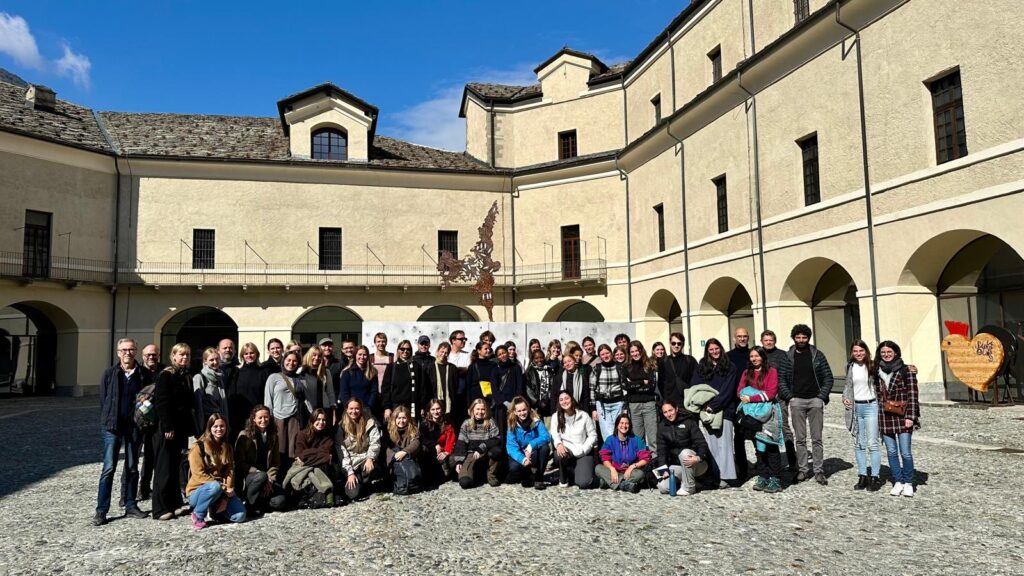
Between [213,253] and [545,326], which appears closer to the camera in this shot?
[545,326]

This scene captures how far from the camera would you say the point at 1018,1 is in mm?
12438

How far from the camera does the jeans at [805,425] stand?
25.9ft

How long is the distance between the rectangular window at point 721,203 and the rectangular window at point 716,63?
355 centimetres

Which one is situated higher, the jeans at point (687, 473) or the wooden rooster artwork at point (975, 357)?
the wooden rooster artwork at point (975, 357)

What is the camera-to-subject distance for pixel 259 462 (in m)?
7.27

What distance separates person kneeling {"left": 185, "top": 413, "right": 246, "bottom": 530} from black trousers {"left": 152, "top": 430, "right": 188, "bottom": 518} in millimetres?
280

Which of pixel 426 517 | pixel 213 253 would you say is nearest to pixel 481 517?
pixel 426 517

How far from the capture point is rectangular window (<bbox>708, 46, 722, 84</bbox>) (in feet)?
72.5

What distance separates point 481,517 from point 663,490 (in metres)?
2.23

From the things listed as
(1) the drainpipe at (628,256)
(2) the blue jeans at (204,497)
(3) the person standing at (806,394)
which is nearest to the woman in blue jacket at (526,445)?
(3) the person standing at (806,394)

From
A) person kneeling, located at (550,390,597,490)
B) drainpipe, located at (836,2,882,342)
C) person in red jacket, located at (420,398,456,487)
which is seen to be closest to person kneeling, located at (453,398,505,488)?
person in red jacket, located at (420,398,456,487)

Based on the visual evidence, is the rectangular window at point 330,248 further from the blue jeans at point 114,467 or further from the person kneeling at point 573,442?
the blue jeans at point 114,467

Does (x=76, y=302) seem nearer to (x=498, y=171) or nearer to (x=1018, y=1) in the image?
(x=498, y=171)

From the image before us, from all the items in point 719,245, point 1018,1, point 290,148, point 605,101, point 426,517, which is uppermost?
point 605,101
